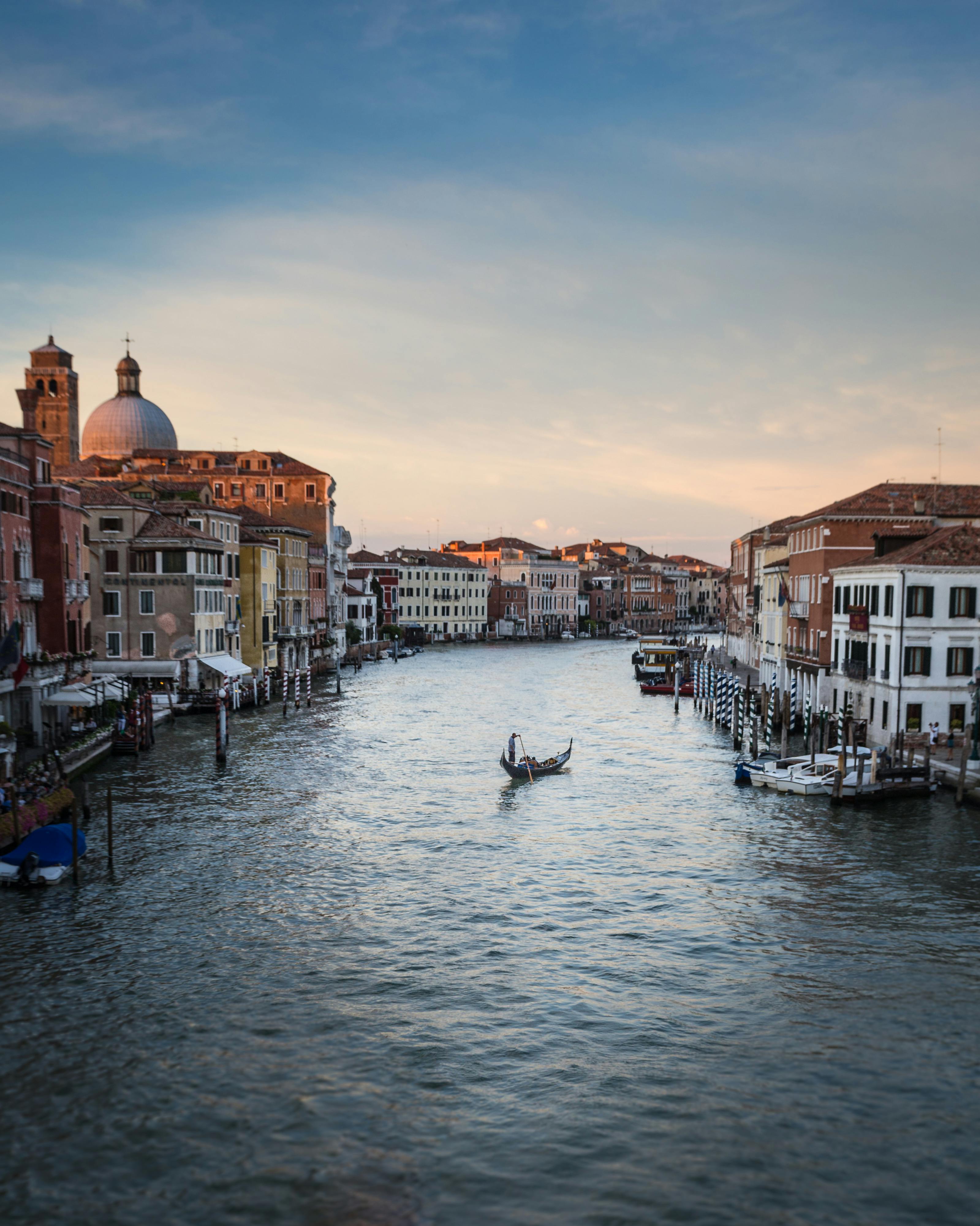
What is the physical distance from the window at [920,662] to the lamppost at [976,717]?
1331mm

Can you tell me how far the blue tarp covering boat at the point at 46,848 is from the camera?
2066cm

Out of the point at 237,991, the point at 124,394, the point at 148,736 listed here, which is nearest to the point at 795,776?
the point at 237,991

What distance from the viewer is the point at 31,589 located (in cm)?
3325

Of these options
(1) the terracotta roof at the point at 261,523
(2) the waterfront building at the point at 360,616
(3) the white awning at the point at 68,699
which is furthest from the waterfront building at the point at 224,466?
(3) the white awning at the point at 68,699

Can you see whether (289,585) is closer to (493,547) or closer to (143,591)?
(143,591)

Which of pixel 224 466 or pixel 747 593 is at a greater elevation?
pixel 224 466

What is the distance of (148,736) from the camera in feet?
124

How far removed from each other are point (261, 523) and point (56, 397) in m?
27.1

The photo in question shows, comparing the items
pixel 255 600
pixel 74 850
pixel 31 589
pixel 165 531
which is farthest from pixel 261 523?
pixel 74 850

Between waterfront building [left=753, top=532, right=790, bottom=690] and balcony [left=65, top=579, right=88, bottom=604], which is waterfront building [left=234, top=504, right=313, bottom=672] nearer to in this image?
balcony [left=65, top=579, right=88, bottom=604]

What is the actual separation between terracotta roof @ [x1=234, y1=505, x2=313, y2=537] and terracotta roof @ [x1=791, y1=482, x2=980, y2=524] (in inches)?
1398

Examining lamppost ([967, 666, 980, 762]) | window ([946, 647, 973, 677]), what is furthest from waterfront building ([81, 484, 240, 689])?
lamppost ([967, 666, 980, 762])

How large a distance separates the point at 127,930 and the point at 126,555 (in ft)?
109

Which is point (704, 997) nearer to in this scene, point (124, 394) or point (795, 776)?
point (795, 776)
